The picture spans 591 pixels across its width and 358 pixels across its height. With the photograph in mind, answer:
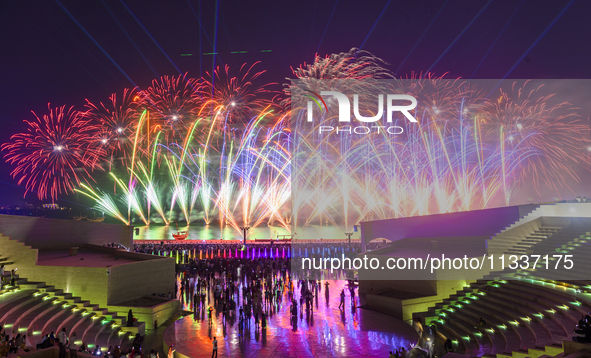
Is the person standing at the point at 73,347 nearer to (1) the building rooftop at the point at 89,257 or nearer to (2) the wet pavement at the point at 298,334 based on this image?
(2) the wet pavement at the point at 298,334

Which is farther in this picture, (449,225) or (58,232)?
(58,232)

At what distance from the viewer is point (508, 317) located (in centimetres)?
1138

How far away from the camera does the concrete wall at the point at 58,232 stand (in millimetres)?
19750

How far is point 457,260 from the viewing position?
49.6 ft

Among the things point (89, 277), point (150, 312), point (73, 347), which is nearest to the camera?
point (73, 347)

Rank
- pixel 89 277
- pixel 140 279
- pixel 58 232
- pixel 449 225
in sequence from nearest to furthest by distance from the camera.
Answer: pixel 89 277
pixel 140 279
pixel 449 225
pixel 58 232

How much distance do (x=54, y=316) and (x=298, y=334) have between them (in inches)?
343

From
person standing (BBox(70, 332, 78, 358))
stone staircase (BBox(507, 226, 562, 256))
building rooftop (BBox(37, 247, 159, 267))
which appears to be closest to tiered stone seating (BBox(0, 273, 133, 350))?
person standing (BBox(70, 332, 78, 358))

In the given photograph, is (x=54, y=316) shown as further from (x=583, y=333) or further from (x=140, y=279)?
(x=583, y=333)

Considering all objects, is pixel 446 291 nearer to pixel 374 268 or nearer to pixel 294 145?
pixel 374 268

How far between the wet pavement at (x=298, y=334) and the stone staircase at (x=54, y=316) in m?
2.18

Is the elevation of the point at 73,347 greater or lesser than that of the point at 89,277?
lesser

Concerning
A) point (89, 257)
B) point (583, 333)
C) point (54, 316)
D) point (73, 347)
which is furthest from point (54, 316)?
point (583, 333)

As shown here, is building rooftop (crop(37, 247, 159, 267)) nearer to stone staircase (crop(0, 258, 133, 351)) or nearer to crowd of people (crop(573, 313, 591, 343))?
stone staircase (crop(0, 258, 133, 351))
